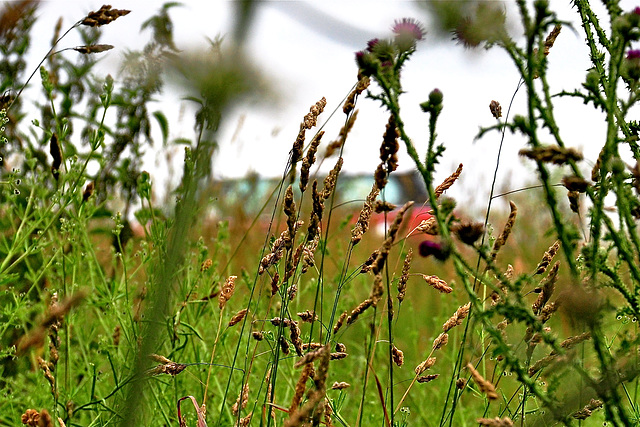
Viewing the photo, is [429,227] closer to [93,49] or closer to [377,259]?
[377,259]

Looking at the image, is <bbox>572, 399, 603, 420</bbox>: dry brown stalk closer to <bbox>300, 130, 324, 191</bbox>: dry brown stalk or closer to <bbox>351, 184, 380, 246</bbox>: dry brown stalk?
<bbox>351, 184, 380, 246</bbox>: dry brown stalk

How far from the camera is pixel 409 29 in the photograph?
0.97 m

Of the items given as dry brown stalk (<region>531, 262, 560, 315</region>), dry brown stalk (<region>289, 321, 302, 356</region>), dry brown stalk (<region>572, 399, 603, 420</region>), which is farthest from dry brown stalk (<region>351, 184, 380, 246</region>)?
dry brown stalk (<region>572, 399, 603, 420</region>)

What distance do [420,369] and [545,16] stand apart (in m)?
0.60

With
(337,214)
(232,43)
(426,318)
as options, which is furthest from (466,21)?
(337,214)

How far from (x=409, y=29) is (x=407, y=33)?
2 centimetres

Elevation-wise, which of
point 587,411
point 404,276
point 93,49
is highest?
point 93,49

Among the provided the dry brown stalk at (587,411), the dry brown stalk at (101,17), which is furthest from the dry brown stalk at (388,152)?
the dry brown stalk at (101,17)

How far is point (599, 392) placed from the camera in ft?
2.60

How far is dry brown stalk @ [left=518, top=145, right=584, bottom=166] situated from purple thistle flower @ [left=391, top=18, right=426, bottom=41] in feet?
0.85

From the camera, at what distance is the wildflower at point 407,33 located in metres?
0.93

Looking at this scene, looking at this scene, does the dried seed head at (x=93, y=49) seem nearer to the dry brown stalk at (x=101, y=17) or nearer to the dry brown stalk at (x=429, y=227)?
the dry brown stalk at (x=101, y=17)

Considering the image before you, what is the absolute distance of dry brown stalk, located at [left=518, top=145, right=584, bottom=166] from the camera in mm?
750

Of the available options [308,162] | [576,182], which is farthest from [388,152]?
[576,182]
